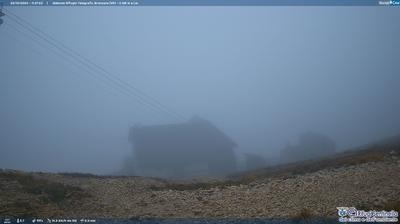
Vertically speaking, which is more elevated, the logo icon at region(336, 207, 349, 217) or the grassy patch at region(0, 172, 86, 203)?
the grassy patch at region(0, 172, 86, 203)

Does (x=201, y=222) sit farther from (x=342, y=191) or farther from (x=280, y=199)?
(x=342, y=191)

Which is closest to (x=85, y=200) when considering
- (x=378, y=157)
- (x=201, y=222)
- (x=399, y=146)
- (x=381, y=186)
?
(x=201, y=222)

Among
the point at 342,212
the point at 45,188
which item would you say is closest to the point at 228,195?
the point at 342,212

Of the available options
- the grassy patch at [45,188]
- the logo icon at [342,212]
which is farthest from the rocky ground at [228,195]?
the logo icon at [342,212]

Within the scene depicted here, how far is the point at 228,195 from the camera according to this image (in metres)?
11.8

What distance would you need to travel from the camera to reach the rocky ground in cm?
912

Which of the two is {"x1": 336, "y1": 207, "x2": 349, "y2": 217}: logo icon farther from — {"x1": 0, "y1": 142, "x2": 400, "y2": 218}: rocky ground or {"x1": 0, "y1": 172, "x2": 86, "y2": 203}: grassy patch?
{"x1": 0, "y1": 172, "x2": 86, "y2": 203}: grassy patch

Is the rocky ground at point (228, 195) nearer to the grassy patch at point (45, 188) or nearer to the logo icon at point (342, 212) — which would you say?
the grassy patch at point (45, 188)

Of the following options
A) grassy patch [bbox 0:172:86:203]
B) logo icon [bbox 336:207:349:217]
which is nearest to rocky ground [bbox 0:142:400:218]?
grassy patch [bbox 0:172:86:203]

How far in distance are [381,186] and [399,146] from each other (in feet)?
26.4

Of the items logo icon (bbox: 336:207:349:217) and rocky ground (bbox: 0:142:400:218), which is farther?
rocky ground (bbox: 0:142:400:218)

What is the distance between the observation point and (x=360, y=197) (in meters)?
9.00

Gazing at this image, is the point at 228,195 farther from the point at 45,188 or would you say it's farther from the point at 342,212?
the point at 45,188

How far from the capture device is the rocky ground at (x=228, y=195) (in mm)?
9125
